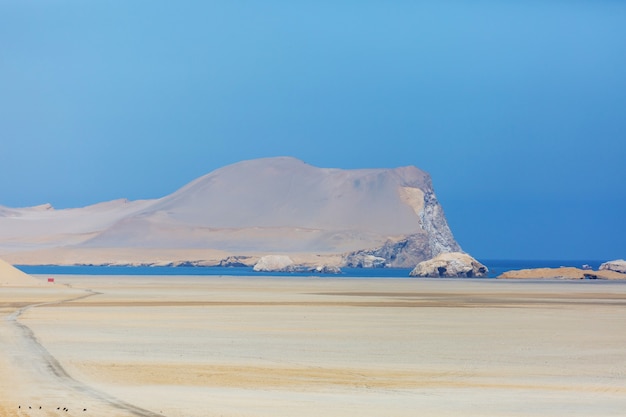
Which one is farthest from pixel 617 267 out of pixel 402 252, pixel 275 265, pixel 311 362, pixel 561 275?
pixel 311 362

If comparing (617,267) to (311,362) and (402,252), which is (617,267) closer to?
(402,252)

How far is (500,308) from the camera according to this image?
144 ft

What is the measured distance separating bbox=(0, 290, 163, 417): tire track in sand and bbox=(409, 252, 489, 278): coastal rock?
283 feet

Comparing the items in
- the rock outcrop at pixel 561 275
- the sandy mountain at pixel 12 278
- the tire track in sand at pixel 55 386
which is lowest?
the tire track in sand at pixel 55 386

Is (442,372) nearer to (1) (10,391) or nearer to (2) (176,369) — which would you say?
(2) (176,369)

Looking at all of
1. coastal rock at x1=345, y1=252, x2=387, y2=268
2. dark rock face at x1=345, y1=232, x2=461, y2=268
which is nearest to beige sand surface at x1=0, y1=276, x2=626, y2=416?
coastal rock at x1=345, y1=252, x2=387, y2=268

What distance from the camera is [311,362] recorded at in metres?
22.3

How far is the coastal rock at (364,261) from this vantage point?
594 ft

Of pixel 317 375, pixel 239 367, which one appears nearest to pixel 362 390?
pixel 317 375

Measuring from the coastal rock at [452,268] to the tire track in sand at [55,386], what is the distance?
86.2m

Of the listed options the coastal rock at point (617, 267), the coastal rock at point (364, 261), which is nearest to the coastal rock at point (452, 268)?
the coastal rock at point (617, 267)

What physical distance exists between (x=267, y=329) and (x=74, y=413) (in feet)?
54.8

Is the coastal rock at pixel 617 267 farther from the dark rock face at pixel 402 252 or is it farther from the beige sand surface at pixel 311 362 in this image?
the beige sand surface at pixel 311 362

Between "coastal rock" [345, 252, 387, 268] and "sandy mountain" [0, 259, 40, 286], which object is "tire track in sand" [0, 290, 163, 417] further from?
"coastal rock" [345, 252, 387, 268]
